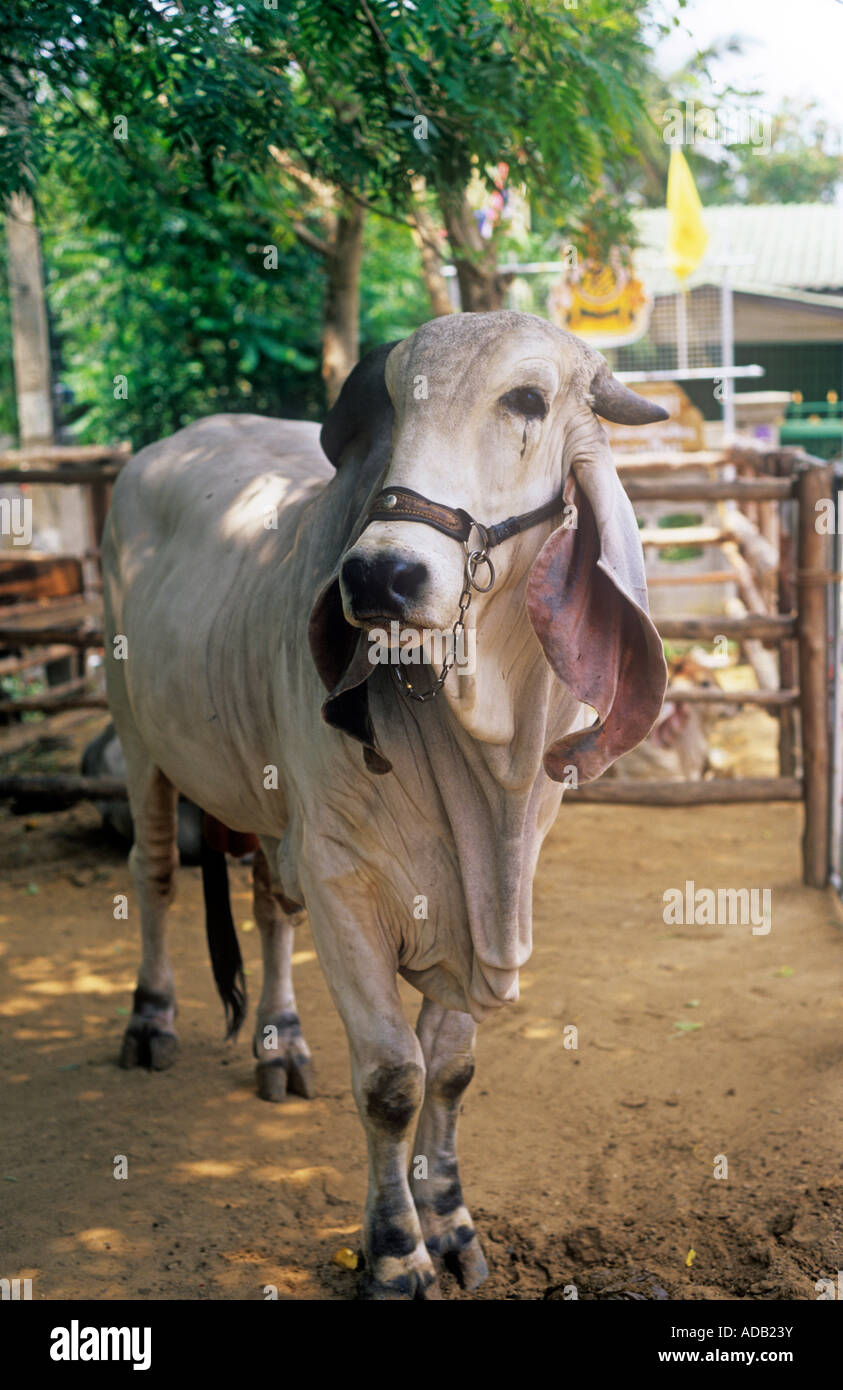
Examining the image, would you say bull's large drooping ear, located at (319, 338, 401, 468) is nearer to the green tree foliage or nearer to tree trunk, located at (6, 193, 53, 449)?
the green tree foliage

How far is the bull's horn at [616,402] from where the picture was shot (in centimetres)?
234

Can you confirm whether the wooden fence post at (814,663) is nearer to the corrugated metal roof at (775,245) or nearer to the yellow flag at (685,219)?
the yellow flag at (685,219)

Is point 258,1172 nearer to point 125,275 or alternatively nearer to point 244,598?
point 244,598

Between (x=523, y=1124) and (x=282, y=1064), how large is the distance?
0.73 m

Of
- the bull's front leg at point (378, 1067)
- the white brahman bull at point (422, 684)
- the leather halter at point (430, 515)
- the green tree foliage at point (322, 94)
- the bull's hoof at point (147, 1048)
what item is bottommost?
the bull's hoof at point (147, 1048)

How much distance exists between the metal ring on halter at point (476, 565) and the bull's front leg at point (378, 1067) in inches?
28.2

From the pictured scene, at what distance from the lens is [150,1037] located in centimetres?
397

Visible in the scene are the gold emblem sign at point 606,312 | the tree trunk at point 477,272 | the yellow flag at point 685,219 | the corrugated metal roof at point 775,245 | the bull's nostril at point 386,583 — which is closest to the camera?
the bull's nostril at point 386,583

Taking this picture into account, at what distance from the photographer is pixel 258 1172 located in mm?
3318

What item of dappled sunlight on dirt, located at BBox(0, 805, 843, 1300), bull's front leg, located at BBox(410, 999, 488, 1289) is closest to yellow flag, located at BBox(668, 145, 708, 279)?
dappled sunlight on dirt, located at BBox(0, 805, 843, 1300)

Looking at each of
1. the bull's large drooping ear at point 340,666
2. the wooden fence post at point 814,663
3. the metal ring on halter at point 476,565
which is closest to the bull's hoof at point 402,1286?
the bull's large drooping ear at point 340,666

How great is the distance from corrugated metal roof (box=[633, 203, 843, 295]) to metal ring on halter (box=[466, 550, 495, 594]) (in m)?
14.6

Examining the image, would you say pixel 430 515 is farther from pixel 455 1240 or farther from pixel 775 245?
pixel 775 245
